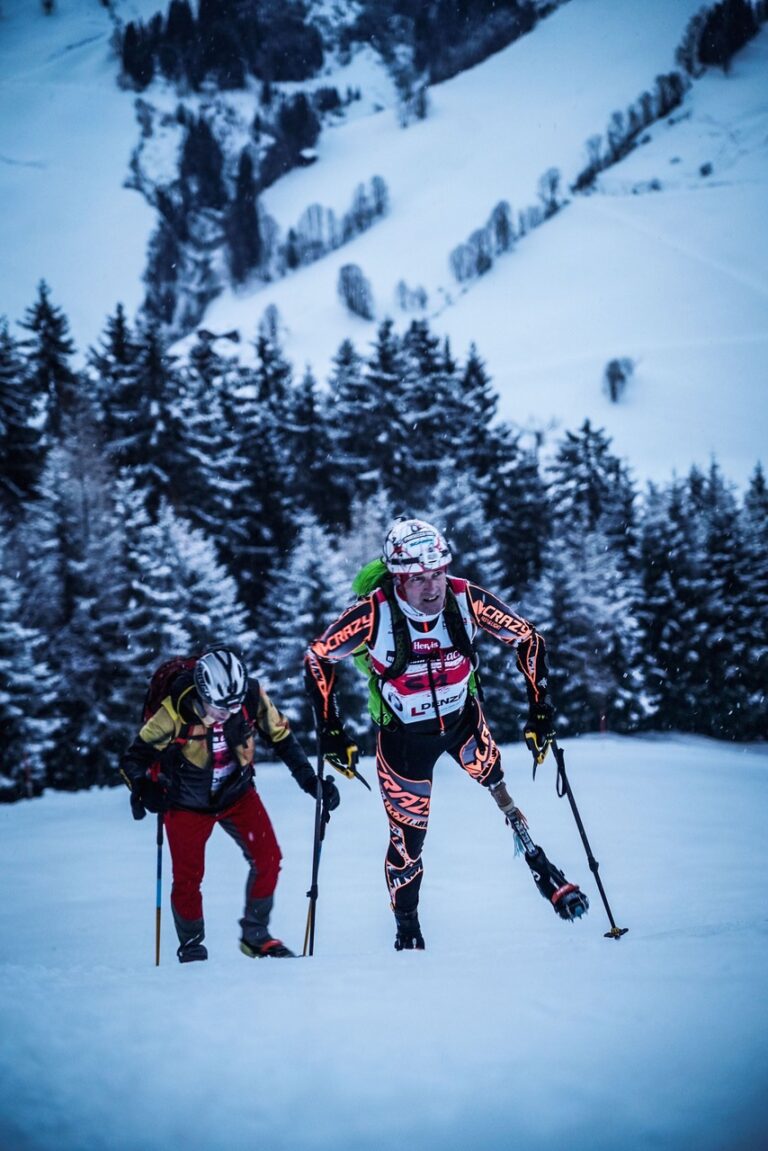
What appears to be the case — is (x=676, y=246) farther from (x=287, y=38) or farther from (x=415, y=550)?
(x=287, y=38)

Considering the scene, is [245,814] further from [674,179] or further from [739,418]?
[674,179]

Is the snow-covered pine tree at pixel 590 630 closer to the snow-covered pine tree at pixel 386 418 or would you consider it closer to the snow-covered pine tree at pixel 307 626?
the snow-covered pine tree at pixel 307 626

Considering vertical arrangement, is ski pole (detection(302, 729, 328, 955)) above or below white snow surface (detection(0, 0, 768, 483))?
below

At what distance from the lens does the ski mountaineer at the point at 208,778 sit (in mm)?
4797

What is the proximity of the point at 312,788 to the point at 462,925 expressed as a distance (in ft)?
6.63

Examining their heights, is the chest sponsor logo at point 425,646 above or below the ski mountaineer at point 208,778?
above

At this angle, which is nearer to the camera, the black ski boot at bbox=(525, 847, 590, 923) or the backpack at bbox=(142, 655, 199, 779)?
the black ski boot at bbox=(525, 847, 590, 923)

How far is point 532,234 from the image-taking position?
4611 inches

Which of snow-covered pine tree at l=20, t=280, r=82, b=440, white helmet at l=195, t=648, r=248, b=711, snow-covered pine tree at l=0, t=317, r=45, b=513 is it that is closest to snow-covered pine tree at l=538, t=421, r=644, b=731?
snow-covered pine tree at l=0, t=317, r=45, b=513

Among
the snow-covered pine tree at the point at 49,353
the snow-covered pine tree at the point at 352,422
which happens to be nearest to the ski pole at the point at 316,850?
the snow-covered pine tree at the point at 352,422

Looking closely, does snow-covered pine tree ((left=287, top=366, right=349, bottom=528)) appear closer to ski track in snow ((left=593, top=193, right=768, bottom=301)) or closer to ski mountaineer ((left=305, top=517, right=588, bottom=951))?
ski mountaineer ((left=305, top=517, right=588, bottom=951))

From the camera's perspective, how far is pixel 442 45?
7249 inches

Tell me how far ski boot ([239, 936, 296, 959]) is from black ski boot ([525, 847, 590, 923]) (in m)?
1.80

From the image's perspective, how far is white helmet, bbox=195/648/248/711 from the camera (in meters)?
4.69
